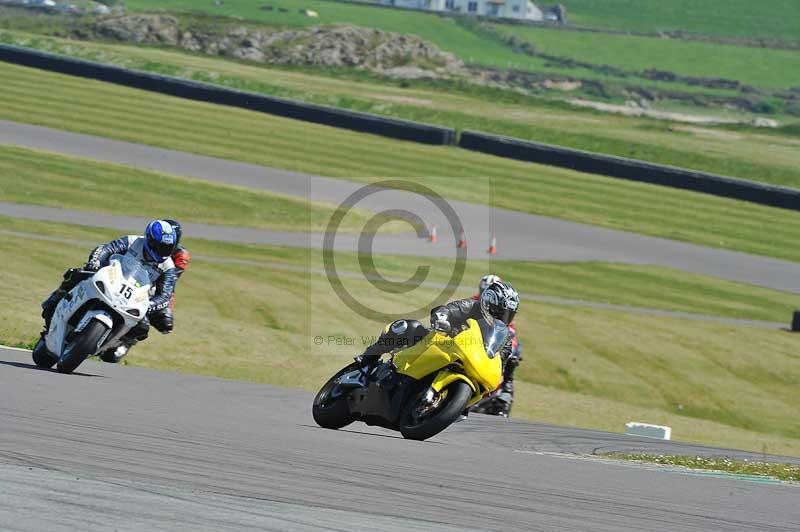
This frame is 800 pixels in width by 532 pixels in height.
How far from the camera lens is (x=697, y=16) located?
396 feet

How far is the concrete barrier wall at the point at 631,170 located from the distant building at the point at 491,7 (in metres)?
81.7

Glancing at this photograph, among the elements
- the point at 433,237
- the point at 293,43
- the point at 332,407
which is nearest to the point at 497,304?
the point at 332,407

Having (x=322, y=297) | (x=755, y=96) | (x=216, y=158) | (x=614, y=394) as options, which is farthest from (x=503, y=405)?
(x=755, y=96)

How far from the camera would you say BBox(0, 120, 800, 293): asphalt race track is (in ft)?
102

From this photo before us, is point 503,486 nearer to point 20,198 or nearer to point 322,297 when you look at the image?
point 322,297

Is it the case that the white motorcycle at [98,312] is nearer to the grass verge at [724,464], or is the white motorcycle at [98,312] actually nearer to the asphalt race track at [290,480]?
the asphalt race track at [290,480]

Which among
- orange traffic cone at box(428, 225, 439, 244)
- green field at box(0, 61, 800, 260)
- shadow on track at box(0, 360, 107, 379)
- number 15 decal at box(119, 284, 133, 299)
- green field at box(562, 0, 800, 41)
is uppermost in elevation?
number 15 decal at box(119, 284, 133, 299)

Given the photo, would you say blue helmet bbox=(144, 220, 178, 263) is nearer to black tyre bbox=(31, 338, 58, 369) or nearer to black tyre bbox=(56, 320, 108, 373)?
black tyre bbox=(56, 320, 108, 373)

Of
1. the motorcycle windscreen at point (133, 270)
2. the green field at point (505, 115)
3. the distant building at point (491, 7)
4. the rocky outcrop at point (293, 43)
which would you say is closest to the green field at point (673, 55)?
the distant building at point (491, 7)

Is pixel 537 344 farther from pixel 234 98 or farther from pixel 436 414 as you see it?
pixel 234 98

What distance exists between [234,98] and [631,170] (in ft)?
51.4

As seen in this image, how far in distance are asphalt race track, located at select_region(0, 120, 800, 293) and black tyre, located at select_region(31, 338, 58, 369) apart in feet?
53.6

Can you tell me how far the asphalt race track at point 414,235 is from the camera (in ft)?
102

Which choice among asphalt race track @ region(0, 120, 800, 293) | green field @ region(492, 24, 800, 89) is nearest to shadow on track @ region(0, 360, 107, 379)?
asphalt race track @ region(0, 120, 800, 293)
